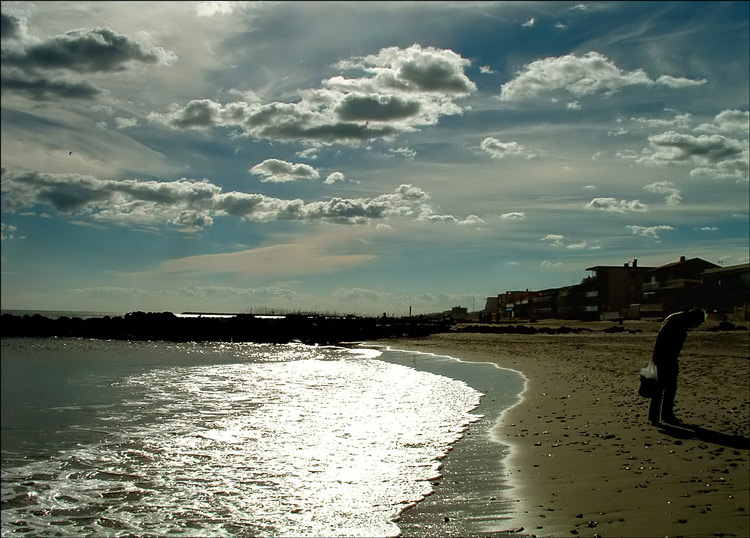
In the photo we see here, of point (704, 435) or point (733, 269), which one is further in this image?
point (733, 269)

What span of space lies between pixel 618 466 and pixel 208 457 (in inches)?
268

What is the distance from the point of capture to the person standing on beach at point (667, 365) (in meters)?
11.0

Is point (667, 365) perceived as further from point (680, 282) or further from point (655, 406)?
point (680, 282)

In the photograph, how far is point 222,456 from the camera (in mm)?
10680

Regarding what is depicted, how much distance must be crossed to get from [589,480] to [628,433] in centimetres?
297

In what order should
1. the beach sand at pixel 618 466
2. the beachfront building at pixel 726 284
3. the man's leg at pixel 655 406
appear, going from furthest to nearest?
the beachfront building at pixel 726 284, the man's leg at pixel 655 406, the beach sand at pixel 618 466

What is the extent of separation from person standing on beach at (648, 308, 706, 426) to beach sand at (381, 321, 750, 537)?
0.34 metres

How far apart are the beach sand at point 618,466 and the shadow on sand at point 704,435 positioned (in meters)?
0.02

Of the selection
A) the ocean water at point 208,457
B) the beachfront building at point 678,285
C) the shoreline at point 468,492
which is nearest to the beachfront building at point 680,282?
the beachfront building at point 678,285

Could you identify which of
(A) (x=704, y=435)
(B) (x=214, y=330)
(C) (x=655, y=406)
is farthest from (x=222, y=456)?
(B) (x=214, y=330)

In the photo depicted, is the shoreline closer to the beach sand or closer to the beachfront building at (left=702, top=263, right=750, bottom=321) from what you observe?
the beach sand

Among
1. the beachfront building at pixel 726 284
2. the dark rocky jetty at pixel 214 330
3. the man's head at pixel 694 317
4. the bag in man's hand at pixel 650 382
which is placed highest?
the beachfront building at pixel 726 284

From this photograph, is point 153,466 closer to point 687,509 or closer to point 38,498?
point 38,498

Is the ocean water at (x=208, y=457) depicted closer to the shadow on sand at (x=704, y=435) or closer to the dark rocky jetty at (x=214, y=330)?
the shadow on sand at (x=704, y=435)
